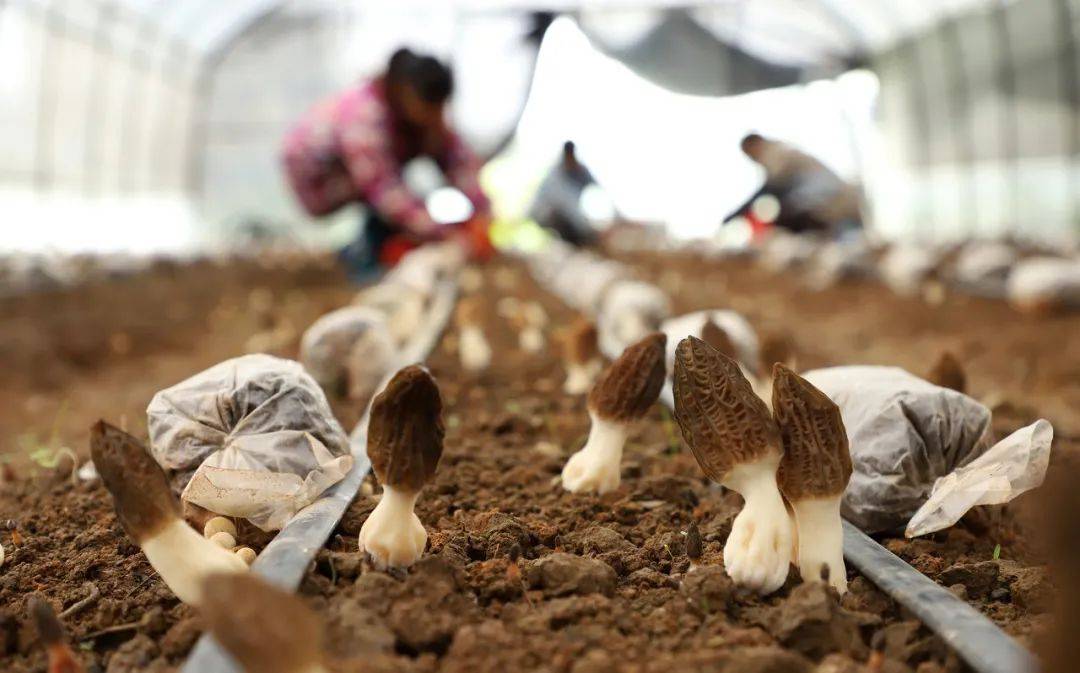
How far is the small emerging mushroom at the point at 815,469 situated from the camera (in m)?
1.83

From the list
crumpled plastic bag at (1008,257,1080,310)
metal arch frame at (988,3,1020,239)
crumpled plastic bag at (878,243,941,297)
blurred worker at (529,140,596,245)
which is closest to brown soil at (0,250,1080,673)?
crumpled plastic bag at (1008,257,1080,310)

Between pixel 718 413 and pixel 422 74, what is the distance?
7.40 m

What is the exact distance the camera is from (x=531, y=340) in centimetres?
577

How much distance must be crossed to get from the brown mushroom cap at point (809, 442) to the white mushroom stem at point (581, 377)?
2235mm

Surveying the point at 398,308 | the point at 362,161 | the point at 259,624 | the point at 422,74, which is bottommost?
the point at 398,308

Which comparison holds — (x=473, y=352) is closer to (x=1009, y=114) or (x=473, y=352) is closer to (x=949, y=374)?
(x=949, y=374)

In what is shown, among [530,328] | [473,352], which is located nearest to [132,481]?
[473,352]

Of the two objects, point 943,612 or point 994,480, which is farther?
point 994,480

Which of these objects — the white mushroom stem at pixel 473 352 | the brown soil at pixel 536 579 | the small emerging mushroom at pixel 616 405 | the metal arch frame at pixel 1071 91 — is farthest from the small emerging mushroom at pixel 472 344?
the metal arch frame at pixel 1071 91

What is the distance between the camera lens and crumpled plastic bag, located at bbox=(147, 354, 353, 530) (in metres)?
2.08

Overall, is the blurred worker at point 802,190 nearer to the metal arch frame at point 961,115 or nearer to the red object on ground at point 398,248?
the red object on ground at point 398,248

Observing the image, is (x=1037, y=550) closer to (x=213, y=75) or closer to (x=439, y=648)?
(x=439, y=648)

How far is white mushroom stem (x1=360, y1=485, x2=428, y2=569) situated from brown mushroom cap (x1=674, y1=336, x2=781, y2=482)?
531mm

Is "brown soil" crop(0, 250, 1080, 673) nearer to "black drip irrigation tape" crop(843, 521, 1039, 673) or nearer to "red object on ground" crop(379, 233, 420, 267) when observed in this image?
"black drip irrigation tape" crop(843, 521, 1039, 673)
